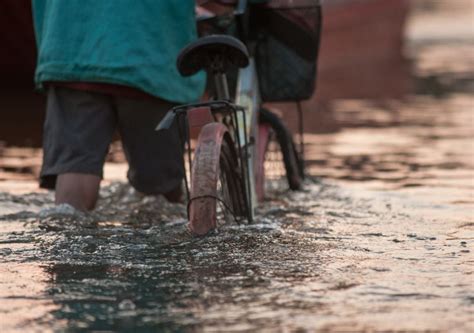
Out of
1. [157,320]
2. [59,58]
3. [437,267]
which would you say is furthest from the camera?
[59,58]

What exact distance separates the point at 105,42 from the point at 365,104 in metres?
8.45

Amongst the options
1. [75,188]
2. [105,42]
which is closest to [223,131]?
[105,42]

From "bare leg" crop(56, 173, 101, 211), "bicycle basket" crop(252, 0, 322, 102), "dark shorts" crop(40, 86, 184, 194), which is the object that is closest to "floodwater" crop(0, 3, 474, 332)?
"bare leg" crop(56, 173, 101, 211)

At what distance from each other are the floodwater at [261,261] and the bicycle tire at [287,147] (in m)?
0.09

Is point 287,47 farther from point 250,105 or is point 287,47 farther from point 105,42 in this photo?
point 105,42

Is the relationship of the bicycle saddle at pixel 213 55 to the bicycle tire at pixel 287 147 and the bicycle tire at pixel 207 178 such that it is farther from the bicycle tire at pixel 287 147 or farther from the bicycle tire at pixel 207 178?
the bicycle tire at pixel 287 147

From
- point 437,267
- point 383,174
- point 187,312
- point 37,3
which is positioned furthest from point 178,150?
point 383,174

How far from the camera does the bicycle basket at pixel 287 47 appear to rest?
685 cm

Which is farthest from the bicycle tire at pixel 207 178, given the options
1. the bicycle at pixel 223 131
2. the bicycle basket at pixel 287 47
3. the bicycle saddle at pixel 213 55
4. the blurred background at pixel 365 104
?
the blurred background at pixel 365 104

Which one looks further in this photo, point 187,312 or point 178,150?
point 178,150

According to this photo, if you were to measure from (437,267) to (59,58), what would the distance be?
72.3 inches

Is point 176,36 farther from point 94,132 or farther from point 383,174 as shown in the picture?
point 383,174

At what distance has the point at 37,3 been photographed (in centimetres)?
627

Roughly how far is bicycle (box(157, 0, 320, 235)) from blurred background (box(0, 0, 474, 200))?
5.68 feet
